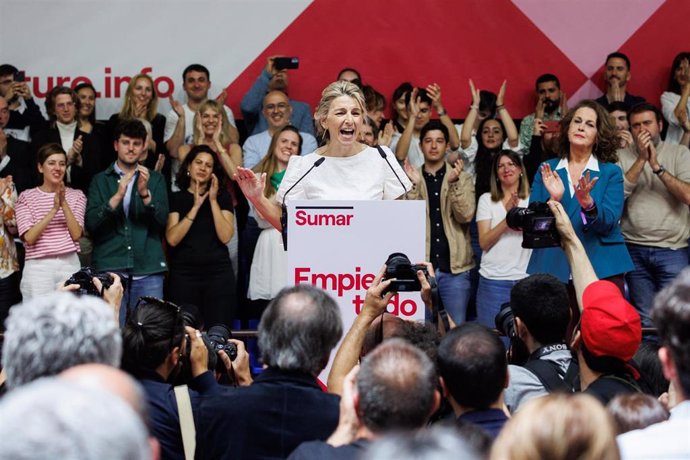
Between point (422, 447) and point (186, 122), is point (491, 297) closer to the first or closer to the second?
point (186, 122)

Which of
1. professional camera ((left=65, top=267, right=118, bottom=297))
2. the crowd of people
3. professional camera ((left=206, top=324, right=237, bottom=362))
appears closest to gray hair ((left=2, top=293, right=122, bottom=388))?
the crowd of people

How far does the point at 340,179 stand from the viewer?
15.9 ft

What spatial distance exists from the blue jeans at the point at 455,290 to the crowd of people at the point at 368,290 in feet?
0.07

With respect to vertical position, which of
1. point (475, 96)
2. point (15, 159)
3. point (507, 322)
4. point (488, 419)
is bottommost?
point (488, 419)

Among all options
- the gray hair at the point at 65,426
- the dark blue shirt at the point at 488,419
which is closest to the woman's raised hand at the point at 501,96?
the dark blue shirt at the point at 488,419

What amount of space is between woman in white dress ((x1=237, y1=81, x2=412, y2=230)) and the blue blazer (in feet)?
3.36

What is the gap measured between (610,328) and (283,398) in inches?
43.6

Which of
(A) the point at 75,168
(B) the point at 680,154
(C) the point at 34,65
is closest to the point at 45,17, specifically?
(C) the point at 34,65

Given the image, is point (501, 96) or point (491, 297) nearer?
point (491, 297)

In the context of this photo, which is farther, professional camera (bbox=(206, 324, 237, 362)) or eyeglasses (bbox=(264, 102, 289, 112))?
eyeglasses (bbox=(264, 102, 289, 112))

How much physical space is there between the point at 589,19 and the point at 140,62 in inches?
145

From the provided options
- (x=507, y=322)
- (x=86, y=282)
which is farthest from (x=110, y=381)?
(x=507, y=322)

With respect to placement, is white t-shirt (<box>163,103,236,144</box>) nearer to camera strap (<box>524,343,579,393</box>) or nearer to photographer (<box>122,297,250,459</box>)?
photographer (<box>122,297,250,459</box>)

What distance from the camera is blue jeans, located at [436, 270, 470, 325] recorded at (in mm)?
7289
